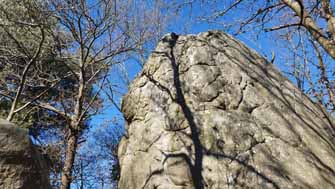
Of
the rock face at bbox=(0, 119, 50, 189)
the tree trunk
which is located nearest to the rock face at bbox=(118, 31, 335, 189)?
the rock face at bbox=(0, 119, 50, 189)

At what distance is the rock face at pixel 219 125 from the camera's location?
418 centimetres

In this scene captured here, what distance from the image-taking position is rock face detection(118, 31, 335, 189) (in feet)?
13.7

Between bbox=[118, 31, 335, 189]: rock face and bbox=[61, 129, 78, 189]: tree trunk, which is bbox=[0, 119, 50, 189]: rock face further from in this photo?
bbox=[61, 129, 78, 189]: tree trunk

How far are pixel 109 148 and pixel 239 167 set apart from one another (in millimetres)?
8931

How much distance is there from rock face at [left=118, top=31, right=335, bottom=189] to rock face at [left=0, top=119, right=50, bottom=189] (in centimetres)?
165

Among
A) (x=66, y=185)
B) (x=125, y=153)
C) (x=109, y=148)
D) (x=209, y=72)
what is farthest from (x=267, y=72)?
(x=109, y=148)

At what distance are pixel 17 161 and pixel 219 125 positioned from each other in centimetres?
267

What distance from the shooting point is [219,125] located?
182 inches

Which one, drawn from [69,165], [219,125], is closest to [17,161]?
[219,125]

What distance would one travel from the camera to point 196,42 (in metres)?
Answer: 5.74

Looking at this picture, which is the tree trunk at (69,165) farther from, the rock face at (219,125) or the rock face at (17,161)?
the rock face at (17,161)

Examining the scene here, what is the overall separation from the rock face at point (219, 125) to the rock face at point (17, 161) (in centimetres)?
165

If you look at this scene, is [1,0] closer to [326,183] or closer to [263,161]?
[263,161]

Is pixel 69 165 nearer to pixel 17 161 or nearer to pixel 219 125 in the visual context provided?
pixel 219 125
